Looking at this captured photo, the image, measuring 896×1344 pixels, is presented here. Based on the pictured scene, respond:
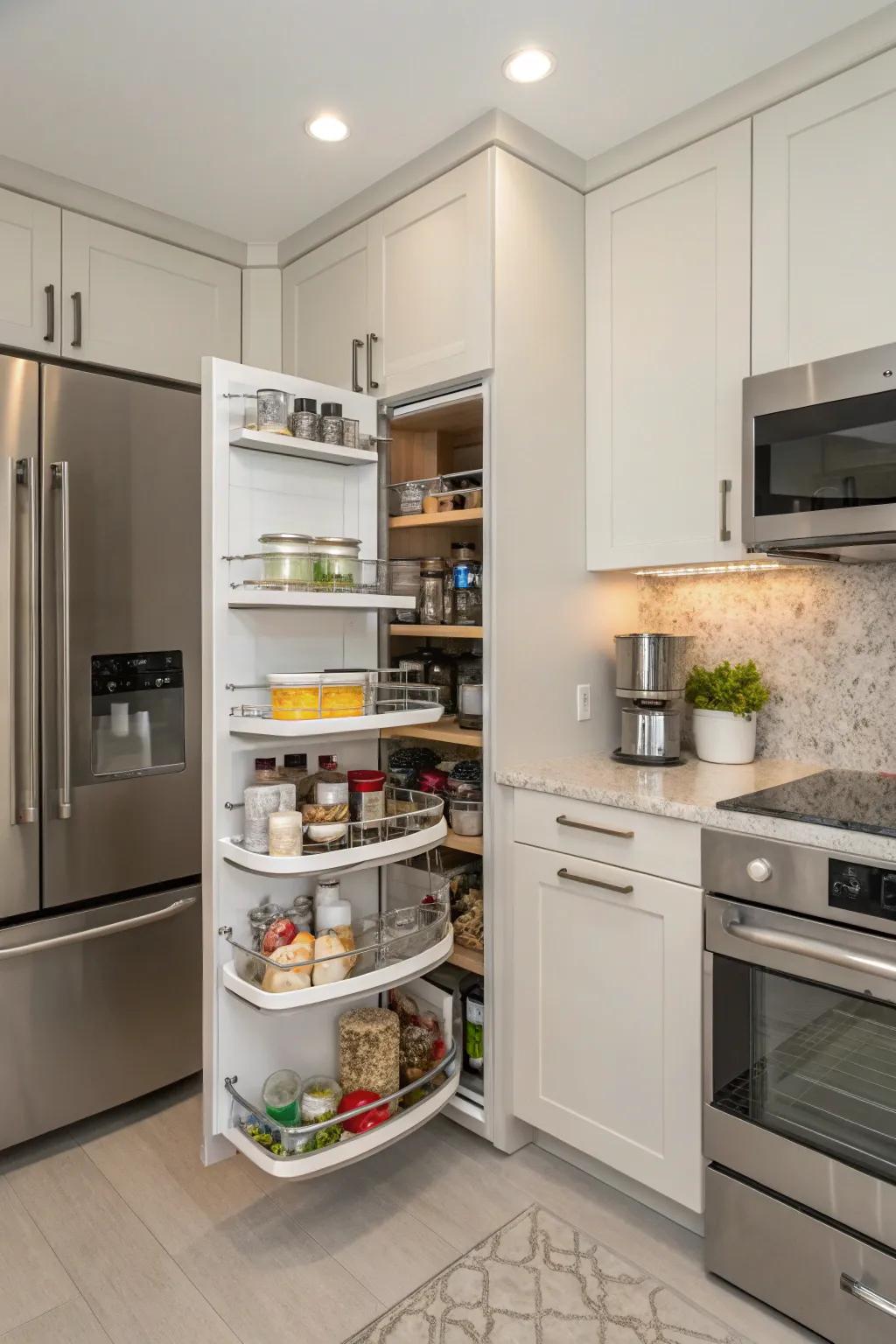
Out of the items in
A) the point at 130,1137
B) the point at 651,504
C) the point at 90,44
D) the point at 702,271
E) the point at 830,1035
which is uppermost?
the point at 90,44

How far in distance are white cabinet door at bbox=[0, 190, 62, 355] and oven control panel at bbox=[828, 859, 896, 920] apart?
7.50 ft

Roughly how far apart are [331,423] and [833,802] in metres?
1.41

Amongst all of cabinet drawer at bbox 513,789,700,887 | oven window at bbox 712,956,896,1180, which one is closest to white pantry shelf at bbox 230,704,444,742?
cabinet drawer at bbox 513,789,700,887

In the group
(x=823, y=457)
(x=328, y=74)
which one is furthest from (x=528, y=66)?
(x=823, y=457)

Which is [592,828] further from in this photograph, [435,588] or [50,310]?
[50,310]

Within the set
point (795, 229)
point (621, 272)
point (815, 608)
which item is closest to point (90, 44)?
point (621, 272)

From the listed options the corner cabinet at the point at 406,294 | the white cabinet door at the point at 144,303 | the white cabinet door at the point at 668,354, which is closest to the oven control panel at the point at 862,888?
the white cabinet door at the point at 668,354

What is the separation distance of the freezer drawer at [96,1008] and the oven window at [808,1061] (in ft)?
4.92

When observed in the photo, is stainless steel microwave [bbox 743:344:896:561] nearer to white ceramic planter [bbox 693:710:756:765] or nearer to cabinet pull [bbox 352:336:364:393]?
white ceramic planter [bbox 693:710:756:765]

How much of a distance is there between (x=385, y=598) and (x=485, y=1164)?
4.69ft

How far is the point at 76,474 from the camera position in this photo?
2160 mm

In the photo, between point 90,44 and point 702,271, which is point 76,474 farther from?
point 702,271

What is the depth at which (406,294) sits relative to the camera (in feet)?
7.38

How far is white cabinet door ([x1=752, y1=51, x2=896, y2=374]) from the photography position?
1.73m
